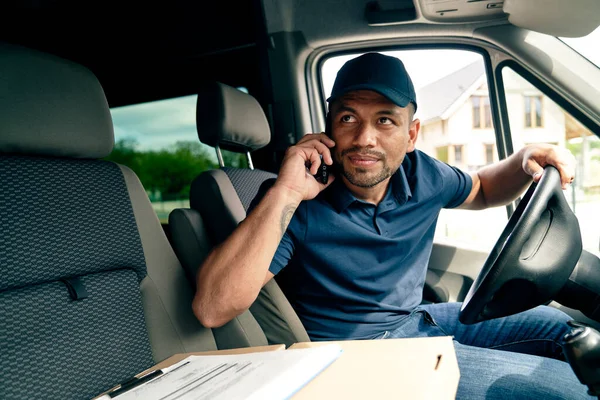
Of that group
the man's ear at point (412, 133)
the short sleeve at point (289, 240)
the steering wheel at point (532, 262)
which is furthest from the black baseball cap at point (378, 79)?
the steering wheel at point (532, 262)

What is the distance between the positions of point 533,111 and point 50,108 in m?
1.82

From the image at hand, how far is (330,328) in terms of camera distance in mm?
1576

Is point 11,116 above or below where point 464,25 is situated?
below

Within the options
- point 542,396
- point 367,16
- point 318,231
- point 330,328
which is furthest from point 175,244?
point 367,16

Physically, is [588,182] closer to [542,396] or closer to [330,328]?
[542,396]

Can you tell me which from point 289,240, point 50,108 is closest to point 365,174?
point 289,240

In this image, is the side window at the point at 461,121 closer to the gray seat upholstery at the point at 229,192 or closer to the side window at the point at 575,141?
the side window at the point at 575,141

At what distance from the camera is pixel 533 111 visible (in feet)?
6.59

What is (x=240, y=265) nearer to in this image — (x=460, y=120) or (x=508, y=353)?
(x=508, y=353)

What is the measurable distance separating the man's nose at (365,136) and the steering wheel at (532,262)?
58 centimetres

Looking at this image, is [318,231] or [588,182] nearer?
[318,231]

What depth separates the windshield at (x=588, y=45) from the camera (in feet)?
5.36

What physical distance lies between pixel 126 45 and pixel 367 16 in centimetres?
220

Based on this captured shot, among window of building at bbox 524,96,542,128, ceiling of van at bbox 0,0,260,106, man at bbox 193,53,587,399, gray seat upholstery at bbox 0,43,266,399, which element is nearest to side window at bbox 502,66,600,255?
window of building at bbox 524,96,542,128
